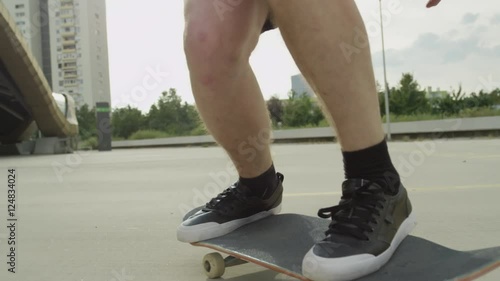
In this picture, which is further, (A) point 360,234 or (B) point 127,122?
(B) point 127,122

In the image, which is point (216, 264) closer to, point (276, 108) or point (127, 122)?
point (276, 108)

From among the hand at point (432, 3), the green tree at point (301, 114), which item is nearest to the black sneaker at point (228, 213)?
the hand at point (432, 3)

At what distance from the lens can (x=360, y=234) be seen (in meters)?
0.79

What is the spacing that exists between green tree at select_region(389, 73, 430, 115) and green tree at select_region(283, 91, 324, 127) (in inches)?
201

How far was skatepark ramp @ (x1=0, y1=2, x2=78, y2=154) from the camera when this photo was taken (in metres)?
13.7

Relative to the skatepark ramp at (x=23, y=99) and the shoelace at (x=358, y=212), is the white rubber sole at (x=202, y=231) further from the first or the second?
the skatepark ramp at (x=23, y=99)

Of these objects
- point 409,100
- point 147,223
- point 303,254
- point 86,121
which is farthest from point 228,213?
point 86,121

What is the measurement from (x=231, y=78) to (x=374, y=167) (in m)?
0.41

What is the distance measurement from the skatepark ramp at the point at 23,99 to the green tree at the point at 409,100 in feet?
59.6

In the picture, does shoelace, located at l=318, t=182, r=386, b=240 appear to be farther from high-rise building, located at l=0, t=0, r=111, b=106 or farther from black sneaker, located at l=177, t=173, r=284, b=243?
high-rise building, located at l=0, t=0, r=111, b=106

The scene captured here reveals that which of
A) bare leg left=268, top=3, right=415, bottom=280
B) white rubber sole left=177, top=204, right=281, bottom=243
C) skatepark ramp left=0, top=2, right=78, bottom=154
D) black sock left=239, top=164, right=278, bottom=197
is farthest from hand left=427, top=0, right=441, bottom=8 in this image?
skatepark ramp left=0, top=2, right=78, bottom=154

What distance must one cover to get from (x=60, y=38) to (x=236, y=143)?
42.9 meters

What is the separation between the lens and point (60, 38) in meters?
39.1

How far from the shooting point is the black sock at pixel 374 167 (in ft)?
2.84
